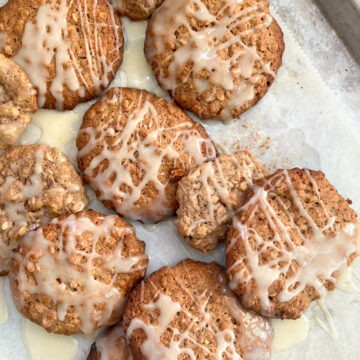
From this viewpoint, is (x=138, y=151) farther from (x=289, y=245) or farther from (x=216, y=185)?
(x=289, y=245)

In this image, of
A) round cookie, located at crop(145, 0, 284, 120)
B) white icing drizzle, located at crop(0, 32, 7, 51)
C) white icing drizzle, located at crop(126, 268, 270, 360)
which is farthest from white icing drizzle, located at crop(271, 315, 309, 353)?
white icing drizzle, located at crop(0, 32, 7, 51)

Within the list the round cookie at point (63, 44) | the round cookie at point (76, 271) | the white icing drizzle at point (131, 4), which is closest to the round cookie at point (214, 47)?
the white icing drizzle at point (131, 4)

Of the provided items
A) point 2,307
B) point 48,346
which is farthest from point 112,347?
point 2,307

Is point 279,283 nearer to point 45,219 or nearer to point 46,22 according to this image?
point 45,219

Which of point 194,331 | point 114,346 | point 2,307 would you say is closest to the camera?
point 194,331

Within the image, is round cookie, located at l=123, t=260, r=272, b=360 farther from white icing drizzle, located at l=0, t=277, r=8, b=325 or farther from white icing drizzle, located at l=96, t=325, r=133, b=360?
white icing drizzle, located at l=0, t=277, r=8, b=325

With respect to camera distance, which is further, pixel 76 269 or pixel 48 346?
pixel 48 346

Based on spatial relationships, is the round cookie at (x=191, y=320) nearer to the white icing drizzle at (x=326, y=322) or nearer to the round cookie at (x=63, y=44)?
the white icing drizzle at (x=326, y=322)
